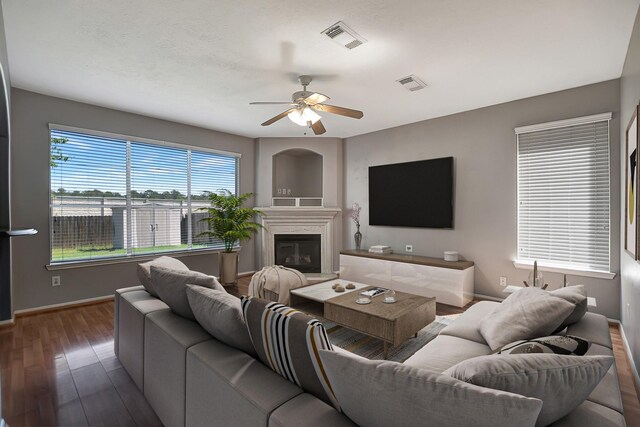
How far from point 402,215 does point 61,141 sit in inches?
191

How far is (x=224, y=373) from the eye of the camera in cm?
121

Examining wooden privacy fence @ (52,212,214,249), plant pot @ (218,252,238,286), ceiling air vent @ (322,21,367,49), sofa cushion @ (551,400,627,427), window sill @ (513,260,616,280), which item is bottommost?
plant pot @ (218,252,238,286)

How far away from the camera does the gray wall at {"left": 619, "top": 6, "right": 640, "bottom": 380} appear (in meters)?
2.18

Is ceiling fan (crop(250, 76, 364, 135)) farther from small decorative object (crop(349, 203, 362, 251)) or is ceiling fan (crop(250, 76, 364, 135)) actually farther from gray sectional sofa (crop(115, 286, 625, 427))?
small decorative object (crop(349, 203, 362, 251))

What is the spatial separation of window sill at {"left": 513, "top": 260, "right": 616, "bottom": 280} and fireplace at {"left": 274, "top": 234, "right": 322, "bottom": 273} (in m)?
3.18

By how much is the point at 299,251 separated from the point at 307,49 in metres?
3.87

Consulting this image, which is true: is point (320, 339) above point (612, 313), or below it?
above

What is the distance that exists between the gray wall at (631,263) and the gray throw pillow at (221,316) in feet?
8.73

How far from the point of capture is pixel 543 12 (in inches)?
85.0

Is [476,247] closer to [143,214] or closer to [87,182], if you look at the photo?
[143,214]

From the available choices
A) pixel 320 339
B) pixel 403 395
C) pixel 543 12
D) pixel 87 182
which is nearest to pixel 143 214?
pixel 87 182

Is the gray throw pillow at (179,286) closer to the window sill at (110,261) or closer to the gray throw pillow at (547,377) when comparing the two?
the gray throw pillow at (547,377)

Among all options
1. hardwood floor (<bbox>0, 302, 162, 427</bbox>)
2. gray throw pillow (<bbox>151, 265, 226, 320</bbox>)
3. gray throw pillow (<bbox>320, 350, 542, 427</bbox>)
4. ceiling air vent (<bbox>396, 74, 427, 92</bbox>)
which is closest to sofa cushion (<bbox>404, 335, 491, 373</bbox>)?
gray throw pillow (<bbox>320, 350, 542, 427</bbox>)

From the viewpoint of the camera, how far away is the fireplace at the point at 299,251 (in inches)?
226
